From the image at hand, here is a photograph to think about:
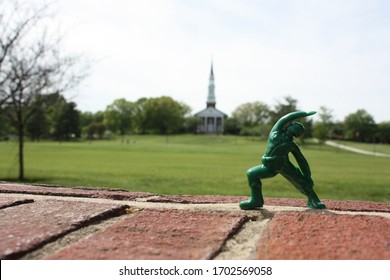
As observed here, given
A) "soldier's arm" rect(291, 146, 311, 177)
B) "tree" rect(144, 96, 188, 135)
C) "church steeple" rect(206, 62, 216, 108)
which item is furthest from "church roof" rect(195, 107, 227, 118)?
"soldier's arm" rect(291, 146, 311, 177)

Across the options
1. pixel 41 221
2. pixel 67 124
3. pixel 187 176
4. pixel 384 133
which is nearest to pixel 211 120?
pixel 384 133

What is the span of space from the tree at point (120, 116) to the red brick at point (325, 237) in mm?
107270

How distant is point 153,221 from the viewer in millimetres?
1704

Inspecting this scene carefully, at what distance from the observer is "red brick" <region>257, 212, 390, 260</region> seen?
131 cm

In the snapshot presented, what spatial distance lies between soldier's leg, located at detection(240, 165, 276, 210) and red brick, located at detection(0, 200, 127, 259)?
62cm

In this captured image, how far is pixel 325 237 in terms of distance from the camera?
146cm

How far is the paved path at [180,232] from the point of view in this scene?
1326 mm

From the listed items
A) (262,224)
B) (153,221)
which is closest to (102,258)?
(153,221)

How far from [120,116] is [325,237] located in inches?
4268

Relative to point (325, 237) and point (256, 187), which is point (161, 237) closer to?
point (325, 237)

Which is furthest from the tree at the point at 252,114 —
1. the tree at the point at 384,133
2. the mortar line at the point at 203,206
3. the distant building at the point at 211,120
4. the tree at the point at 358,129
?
the mortar line at the point at 203,206

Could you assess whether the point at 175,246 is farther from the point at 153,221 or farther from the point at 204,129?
the point at 204,129

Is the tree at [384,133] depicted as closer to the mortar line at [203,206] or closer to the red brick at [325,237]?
the mortar line at [203,206]
